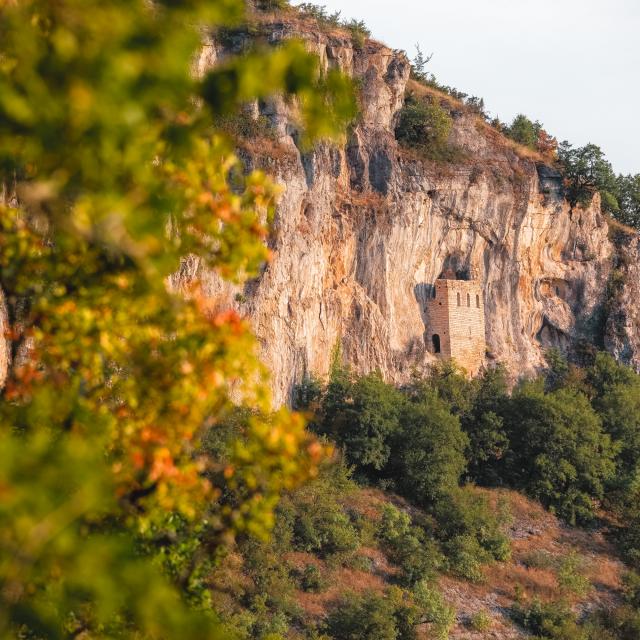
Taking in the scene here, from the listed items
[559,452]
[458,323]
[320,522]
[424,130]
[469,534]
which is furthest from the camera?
[424,130]

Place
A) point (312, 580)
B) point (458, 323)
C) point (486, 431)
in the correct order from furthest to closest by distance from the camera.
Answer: point (458, 323)
point (486, 431)
point (312, 580)

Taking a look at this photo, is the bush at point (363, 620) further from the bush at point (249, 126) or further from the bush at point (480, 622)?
the bush at point (249, 126)

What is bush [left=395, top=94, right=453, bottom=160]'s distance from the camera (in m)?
45.0

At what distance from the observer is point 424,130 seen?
45500 mm

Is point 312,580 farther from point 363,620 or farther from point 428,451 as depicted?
point 428,451

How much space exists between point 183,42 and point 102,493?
5.23ft

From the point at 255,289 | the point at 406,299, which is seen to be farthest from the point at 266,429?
the point at 406,299

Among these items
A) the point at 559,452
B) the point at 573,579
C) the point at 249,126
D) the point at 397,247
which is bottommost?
the point at 573,579

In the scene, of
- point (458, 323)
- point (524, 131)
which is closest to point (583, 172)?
point (524, 131)

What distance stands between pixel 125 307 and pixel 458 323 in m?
40.5

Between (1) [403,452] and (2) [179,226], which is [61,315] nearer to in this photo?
(2) [179,226]

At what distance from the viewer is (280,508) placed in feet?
105

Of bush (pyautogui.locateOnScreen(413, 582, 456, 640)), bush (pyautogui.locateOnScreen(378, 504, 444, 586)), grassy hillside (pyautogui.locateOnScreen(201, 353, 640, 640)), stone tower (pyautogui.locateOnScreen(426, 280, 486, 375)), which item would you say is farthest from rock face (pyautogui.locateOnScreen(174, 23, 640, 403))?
bush (pyautogui.locateOnScreen(413, 582, 456, 640))

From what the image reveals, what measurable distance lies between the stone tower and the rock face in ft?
2.21
